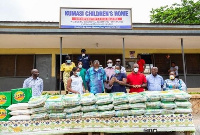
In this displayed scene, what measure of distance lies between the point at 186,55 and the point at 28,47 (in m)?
9.10

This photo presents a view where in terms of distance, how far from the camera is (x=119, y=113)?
152 inches

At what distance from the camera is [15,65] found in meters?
11.3

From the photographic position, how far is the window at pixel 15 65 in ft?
36.9

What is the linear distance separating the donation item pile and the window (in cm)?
784

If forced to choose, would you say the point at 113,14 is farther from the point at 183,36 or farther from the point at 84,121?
the point at 84,121

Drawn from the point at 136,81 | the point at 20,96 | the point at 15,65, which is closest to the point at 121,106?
the point at 136,81

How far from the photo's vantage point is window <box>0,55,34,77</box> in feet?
36.9

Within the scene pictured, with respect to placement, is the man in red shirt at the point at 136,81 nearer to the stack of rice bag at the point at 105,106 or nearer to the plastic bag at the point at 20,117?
the stack of rice bag at the point at 105,106

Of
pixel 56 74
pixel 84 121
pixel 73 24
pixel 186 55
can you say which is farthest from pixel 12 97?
pixel 186 55

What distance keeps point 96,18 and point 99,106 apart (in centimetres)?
599

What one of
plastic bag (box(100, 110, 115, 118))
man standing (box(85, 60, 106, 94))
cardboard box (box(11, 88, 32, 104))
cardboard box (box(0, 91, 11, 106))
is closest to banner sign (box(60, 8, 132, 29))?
man standing (box(85, 60, 106, 94))

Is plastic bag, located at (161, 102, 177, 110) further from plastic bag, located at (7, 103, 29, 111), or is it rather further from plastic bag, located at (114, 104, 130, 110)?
plastic bag, located at (7, 103, 29, 111)

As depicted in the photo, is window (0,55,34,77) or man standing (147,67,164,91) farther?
window (0,55,34,77)

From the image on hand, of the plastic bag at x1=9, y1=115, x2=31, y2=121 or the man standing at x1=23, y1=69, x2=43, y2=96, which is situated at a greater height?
the man standing at x1=23, y1=69, x2=43, y2=96
